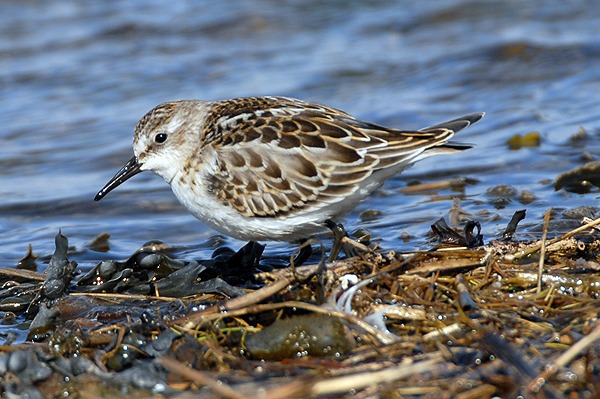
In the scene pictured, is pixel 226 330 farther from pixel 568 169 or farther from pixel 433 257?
pixel 568 169

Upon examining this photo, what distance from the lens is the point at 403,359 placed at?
2.83 m

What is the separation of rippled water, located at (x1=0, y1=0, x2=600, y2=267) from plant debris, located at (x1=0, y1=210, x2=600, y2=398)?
1.16m

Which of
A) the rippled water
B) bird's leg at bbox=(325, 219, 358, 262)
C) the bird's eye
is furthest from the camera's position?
the rippled water

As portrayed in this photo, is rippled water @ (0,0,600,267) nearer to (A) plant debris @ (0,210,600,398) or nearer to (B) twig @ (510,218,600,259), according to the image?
(B) twig @ (510,218,600,259)

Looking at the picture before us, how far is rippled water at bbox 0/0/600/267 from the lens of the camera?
18.8 feet

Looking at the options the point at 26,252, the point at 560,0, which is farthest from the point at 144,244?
the point at 560,0

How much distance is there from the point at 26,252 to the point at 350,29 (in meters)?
7.76

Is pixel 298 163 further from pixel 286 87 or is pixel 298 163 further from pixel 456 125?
pixel 286 87

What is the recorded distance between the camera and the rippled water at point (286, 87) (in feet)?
18.8

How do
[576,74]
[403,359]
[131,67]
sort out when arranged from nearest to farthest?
1. [403,359]
2. [576,74]
3. [131,67]

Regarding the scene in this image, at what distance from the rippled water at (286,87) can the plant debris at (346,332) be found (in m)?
1.16

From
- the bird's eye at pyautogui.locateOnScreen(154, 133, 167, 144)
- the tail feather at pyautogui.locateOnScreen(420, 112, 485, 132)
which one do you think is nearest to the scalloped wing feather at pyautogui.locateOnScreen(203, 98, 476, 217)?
the tail feather at pyautogui.locateOnScreen(420, 112, 485, 132)

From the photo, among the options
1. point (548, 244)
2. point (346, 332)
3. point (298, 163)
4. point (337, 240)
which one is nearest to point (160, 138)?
point (298, 163)

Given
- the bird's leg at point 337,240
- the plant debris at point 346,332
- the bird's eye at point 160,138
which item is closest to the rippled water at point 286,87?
the bird's leg at point 337,240
